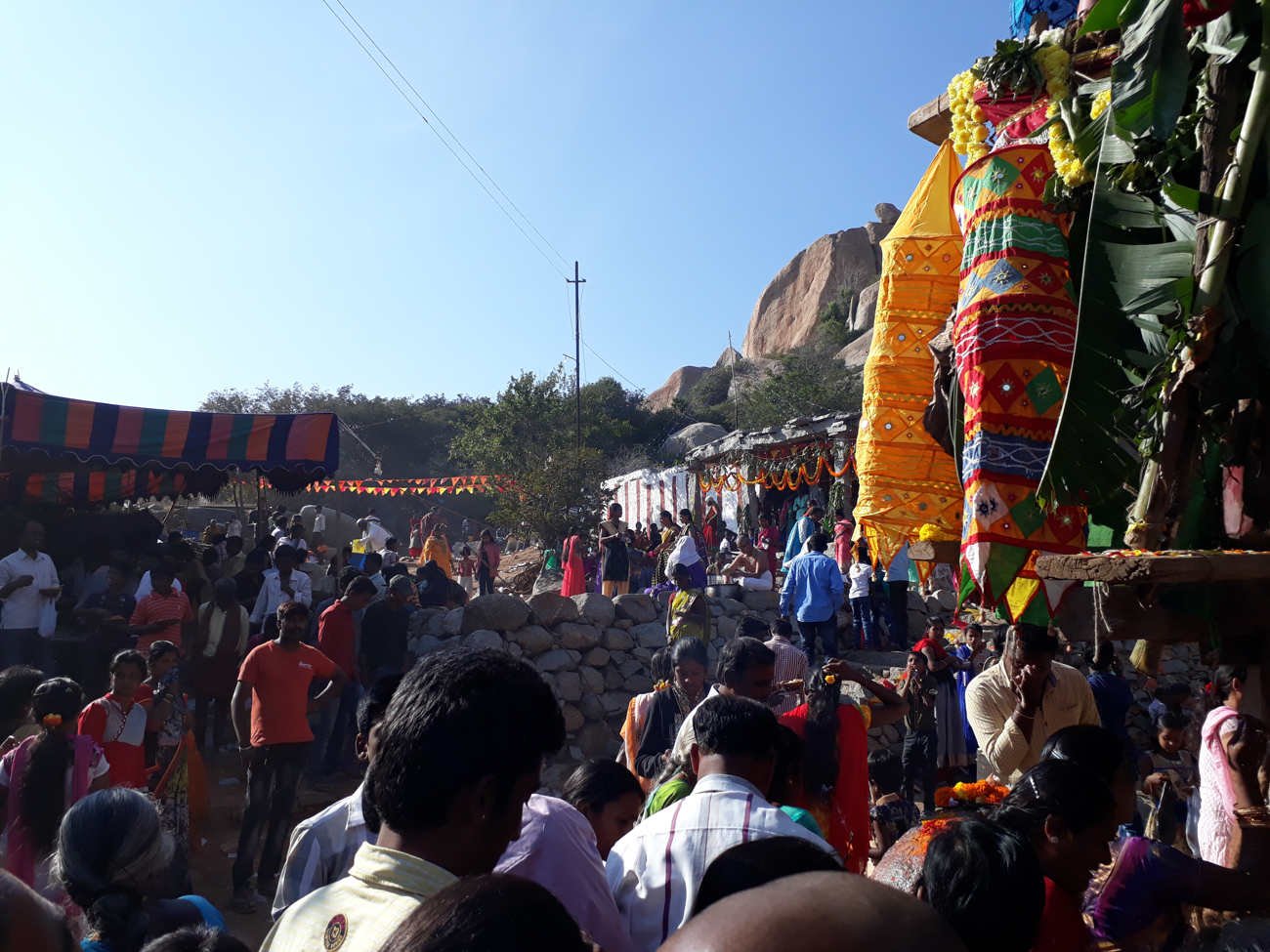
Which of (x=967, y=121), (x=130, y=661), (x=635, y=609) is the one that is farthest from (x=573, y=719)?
(x=967, y=121)

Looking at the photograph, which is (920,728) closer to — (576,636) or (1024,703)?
(1024,703)

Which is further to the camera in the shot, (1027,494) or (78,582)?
(78,582)

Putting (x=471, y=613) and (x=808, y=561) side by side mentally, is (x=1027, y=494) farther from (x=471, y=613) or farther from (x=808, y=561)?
(x=471, y=613)

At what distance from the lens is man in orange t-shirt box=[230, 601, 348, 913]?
6.38m

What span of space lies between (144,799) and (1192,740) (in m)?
7.36

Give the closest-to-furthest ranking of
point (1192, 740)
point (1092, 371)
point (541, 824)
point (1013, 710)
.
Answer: point (541, 824), point (1092, 371), point (1013, 710), point (1192, 740)

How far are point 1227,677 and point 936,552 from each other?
1151mm

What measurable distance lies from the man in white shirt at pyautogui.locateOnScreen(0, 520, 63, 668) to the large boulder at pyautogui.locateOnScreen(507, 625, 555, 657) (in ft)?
14.0

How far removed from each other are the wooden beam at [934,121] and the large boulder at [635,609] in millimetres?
7480

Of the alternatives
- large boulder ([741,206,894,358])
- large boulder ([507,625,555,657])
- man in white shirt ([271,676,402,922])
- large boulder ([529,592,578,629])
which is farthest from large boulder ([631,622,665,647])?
large boulder ([741,206,894,358])

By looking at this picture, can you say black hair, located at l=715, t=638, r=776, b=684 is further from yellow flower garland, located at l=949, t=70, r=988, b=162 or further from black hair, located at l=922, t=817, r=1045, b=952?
yellow flower garland, located at l=949, t=70, r=988, b=162

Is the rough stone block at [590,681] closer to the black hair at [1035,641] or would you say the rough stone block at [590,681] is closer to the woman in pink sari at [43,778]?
the woman in pink sari at [43,778]

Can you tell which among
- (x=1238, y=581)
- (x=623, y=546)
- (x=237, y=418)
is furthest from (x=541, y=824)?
(x=623, y=546)

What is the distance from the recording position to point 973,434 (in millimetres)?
3684
